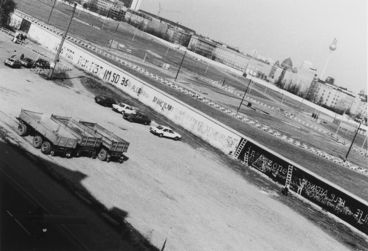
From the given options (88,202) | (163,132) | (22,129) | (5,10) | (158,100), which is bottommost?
(88,202)

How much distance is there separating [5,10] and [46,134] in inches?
2444

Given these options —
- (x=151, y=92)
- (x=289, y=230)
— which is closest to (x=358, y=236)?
(x=289, y=230)

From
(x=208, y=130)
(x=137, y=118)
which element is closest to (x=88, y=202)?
(x=137, y=118)

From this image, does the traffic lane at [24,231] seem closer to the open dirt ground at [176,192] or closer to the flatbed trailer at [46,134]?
the open dirt ground at [176,192]

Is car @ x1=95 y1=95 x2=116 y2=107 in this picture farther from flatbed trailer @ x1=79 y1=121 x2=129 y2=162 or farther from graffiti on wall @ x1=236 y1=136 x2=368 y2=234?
flatbed trailer @ x1=79 y1=121 x2=129 y2=162

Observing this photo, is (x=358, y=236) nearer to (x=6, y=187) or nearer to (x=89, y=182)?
(x=89, y=182)

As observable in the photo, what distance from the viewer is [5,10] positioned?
78.4 meters

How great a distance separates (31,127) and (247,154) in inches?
993

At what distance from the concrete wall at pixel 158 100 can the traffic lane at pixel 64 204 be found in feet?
84.1

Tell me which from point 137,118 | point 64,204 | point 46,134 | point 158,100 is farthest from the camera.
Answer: point 158,100

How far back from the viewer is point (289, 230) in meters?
30.7

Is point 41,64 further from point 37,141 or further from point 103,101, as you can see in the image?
point 37,141

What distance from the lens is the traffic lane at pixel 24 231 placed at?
52.6 ft

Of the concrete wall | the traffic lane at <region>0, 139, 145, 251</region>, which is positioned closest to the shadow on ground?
the traffic lane at <region>0, 139, 145, 251</region>
